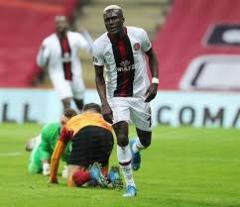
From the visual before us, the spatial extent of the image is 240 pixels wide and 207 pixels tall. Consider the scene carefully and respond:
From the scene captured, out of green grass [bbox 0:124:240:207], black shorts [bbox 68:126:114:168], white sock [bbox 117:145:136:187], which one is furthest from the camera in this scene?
black shorts [bbox 68:126:114:168]

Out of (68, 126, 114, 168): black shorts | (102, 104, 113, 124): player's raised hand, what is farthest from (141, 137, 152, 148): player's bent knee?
(102, 104, 113, 124): player's raised hand

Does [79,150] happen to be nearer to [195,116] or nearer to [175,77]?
[195,116]

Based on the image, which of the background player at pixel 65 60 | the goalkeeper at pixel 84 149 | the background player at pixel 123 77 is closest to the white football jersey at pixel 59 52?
the background player at pixel 65 60

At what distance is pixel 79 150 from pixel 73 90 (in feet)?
28.5

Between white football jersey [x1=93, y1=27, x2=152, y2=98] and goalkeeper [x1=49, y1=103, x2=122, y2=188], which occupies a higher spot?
white football jersey [x1=93, y1=27, x2=152, y2=98]

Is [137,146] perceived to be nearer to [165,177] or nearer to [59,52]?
[165,177]

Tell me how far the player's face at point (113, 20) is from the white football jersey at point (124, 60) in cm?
21

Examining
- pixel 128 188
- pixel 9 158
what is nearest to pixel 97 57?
pixel 128 188

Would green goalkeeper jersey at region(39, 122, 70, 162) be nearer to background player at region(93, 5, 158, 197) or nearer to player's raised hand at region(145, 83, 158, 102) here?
background player at region(93, 5, 158, 197)

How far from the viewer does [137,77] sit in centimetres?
1241

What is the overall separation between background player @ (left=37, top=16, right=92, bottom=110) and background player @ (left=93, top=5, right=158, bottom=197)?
9110 mm

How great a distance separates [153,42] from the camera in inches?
1307

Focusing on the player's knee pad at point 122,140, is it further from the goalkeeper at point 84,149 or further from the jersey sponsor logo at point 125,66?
the goalkeeper at point 84,149

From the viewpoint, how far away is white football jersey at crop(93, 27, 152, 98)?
481 inches
